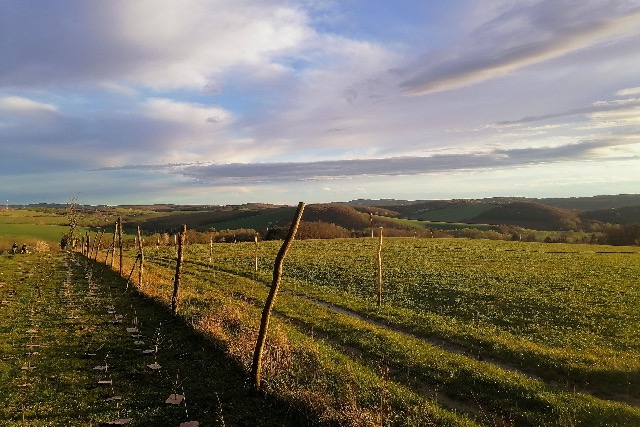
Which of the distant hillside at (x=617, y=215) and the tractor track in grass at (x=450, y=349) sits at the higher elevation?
the distant hillside at (x=617, y=215)

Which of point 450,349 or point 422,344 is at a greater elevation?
point 422,344

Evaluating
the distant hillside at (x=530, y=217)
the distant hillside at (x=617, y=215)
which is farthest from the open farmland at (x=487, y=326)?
the distant hillside at (x=617, y=215)

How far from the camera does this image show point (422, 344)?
758 inches

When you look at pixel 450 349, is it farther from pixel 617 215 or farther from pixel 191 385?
pixel 617 215

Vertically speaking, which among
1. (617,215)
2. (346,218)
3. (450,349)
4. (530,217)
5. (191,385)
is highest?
(346,218)

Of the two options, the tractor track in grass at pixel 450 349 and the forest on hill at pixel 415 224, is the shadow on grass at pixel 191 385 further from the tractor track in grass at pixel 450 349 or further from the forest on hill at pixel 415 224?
the forest on hill at pixel 415 224

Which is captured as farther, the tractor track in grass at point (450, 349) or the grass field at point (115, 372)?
the tractor track in grass at point (450, 349)

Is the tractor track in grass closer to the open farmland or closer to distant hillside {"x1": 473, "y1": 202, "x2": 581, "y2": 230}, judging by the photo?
the open farmland

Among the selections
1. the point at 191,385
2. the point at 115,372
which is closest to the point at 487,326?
the point at 191,385

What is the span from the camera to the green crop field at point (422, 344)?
39.4ft

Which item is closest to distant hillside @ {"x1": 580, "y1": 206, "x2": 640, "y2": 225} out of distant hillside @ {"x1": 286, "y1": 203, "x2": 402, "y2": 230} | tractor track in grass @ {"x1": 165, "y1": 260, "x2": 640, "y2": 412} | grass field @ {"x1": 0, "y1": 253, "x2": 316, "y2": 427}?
distant hillside @ {"x1": 286, "y1": 203, "x2": 402, "y2": 230}

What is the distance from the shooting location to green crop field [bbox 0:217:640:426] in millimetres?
12000

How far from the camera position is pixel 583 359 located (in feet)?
56.5

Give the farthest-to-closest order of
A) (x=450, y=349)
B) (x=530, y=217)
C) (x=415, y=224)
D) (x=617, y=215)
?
1. (x=530, y=217)
2. (x=617, y=215)
3. (x=415, y=224)
4. (x=450, y=349)
